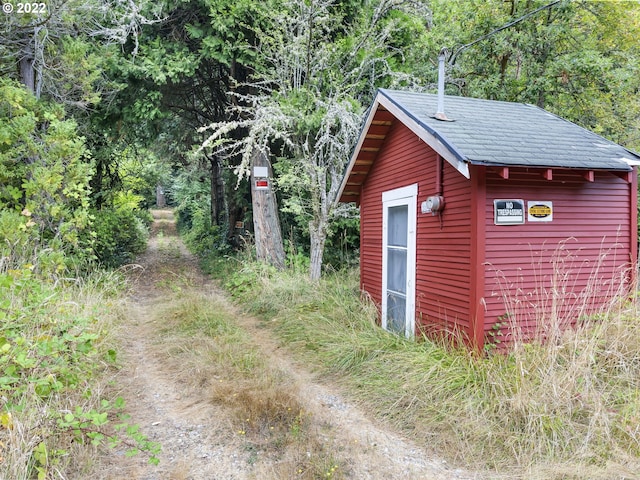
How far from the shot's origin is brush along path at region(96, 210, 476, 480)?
3.16 meters

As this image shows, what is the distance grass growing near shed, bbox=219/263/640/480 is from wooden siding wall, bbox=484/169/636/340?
35cm

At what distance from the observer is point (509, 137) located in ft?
16.2

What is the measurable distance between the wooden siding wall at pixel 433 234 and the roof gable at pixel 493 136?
373mm

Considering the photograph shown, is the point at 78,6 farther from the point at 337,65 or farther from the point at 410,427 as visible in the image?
the point at 410,427

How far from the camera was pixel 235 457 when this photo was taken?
3.32 metres

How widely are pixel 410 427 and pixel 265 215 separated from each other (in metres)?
7.20

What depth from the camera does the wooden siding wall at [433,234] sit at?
4707 millimetres

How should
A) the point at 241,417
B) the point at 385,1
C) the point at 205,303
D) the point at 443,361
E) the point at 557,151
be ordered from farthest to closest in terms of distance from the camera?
the point at 385,1 < the point at 205,303 < the point at 557,151 < the point at 443,361 < the point at 241,417

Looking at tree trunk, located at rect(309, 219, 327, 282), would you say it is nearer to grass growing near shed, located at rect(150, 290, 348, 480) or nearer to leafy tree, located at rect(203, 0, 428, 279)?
leafy tree, located at rect(203, 0, 428, 279)

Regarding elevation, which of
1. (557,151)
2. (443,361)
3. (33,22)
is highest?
(33,22)

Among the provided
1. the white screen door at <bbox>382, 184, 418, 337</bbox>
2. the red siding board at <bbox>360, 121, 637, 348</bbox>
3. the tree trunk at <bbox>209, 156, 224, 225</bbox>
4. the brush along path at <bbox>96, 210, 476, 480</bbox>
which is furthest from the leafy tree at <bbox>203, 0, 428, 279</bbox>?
the tree trunk at <bbox>209, 156, 224, 225</bbox>

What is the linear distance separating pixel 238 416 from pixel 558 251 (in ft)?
12.6

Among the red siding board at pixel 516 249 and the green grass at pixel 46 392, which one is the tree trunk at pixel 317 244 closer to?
the red siding board at pixel 516 249

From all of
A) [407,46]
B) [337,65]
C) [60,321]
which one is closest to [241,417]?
[60,321]
